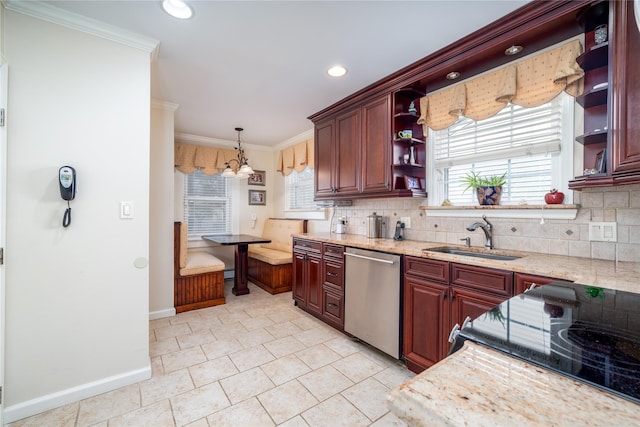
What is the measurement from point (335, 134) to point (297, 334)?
7.29ft

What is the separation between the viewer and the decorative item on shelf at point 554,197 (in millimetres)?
1856

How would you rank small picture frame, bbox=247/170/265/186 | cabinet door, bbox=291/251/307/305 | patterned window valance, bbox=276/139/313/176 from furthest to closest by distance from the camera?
small picture frame, bbox=247/170/265/186 < patterned window valance, bbox=276/139/313/176 < cabinet door, bbox=291/251/307/305

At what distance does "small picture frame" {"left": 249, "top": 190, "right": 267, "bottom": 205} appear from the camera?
5316 millimetres

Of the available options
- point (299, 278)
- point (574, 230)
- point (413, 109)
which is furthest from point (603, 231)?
point (299, 278)

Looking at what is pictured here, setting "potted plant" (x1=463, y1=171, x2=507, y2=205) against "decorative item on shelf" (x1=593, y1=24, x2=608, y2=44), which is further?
"potted plant" (x1=463, y1=171, x2=507, y2=205)

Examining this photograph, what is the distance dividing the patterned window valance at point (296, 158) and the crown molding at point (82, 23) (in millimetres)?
2572

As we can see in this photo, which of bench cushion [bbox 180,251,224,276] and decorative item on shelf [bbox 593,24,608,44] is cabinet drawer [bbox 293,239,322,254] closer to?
bench cushion [bbox 180,251,224,276]

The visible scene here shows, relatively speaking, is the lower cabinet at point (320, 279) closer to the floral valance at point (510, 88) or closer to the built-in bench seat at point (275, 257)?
the built-in bench seat at point (275, 257)

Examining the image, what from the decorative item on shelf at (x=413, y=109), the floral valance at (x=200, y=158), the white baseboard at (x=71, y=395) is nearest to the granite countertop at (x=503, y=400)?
the white baseboard at (x=71, y=395)

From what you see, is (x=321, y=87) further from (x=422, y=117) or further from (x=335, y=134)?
(x=422, y=117)

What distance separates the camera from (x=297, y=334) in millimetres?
2779

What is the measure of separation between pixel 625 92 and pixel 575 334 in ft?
4.62

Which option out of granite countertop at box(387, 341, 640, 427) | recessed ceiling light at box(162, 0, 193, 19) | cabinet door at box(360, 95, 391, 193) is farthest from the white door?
cabinet door at box(360, 95, 391, 193)

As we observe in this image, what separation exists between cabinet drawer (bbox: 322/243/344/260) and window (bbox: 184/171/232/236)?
9.05 ft
